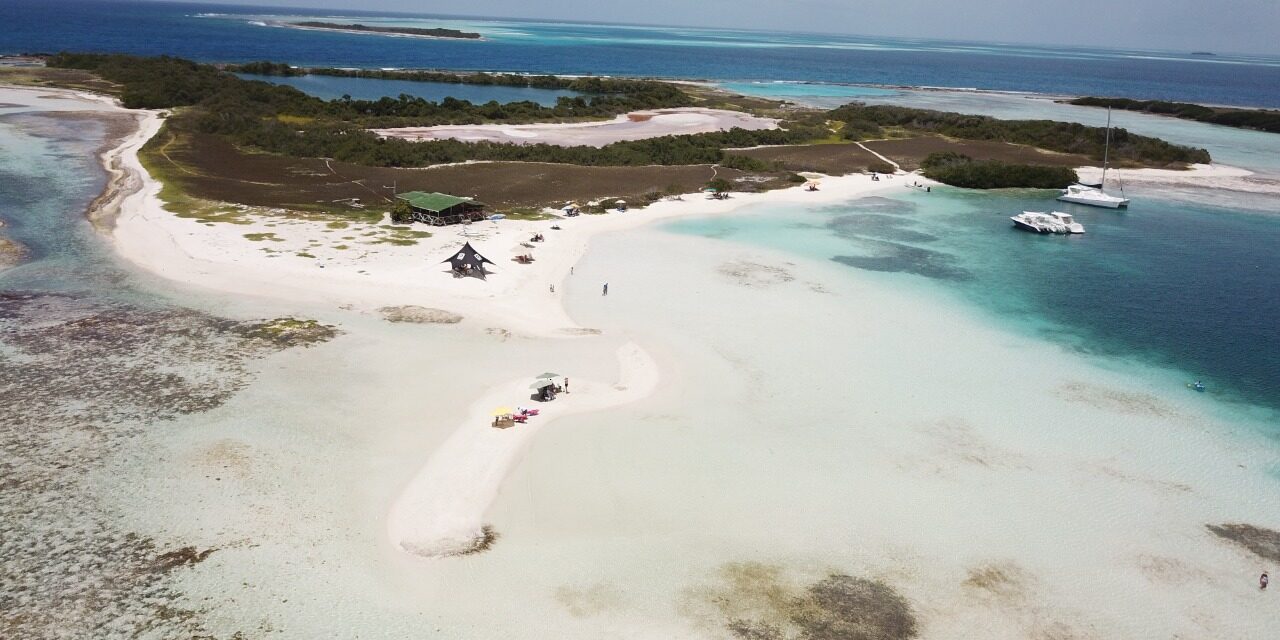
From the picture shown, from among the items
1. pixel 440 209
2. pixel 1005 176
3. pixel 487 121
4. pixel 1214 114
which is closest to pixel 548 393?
pixel 440 209

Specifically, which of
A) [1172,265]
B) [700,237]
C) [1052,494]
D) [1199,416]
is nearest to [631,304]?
[700,237]

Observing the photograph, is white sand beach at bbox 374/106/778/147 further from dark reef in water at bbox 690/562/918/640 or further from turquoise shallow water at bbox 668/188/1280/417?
dark reef in water at bbox 690/562/918/640

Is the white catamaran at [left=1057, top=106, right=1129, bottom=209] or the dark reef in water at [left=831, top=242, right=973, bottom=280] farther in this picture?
the white catamaran at [left=1057, top=106, right=1129, bottom=209]

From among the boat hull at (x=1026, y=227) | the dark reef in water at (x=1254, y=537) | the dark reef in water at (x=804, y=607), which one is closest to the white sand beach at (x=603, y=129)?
the boat hull at (x=1026, y=227)

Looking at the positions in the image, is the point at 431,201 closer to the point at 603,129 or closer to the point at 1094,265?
the point at 1094,265

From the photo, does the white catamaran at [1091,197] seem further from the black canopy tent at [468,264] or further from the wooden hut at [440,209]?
the black canopy tent at [468,264]

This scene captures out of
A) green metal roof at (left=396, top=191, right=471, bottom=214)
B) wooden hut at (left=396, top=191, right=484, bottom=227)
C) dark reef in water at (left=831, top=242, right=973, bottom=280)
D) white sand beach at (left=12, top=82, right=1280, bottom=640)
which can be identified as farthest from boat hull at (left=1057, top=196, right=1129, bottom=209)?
green metal roof at (left=396, top=191, right=471, bottom=214)

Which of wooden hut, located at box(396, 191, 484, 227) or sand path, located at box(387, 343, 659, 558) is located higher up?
wooden hut, located at box(396, 191, 484, 227)
